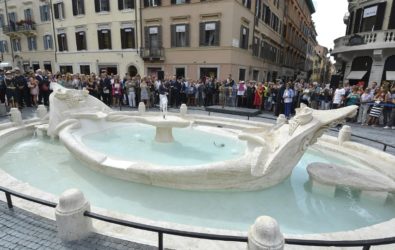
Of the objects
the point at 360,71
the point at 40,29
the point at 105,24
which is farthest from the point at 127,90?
the point at 40,29

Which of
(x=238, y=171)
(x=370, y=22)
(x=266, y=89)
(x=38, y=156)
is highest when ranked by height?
(x=370, y=22)

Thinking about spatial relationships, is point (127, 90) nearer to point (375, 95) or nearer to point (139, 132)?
point (139, 132)

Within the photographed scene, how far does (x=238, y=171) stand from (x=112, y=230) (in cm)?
232

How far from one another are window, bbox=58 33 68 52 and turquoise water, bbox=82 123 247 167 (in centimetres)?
2325

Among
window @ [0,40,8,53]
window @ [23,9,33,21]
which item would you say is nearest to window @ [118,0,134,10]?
window @ [23,9,33,21]

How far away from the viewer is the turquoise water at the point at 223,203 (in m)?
4.12

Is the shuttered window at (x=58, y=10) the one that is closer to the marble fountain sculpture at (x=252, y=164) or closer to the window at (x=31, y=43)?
the window at (x=31, y=43)

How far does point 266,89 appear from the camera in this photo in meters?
13.4

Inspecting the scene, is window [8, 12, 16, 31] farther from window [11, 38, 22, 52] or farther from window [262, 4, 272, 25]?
window [262, 4, 272, 25]

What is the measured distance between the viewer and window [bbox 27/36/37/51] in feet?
100

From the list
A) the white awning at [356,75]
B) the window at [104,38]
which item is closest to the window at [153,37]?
the window at [104,38]

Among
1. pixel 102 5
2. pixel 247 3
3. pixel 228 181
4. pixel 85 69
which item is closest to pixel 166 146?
pixel 228 181

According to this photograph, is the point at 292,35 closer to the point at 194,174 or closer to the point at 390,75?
the point at 390,75

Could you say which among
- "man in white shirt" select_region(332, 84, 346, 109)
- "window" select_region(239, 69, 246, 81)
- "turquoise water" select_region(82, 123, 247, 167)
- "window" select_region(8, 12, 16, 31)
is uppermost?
"window" select_region(8, 12, 16, 31)
